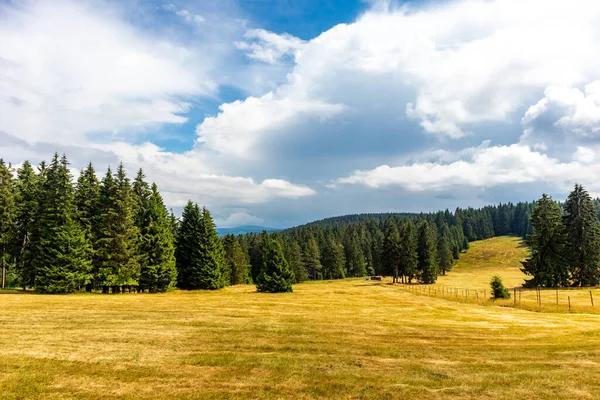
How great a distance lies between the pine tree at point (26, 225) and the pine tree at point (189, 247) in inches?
754

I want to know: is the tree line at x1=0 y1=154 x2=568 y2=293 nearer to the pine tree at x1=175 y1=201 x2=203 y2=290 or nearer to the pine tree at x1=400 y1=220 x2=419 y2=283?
the pine tree at x1=175 y1=201 x2=203 y2=290

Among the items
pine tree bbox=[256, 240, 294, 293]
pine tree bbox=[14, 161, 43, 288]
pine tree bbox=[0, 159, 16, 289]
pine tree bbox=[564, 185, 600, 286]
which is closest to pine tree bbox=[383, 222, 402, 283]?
pine tree bbox=[564, 185, 600, 286]

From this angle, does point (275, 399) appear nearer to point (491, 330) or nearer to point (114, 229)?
point (491, 330)

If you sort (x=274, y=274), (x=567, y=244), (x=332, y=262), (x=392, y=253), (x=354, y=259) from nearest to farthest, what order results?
(x=274, y=274) < (x=567, y=244) < (x=392, y=253) < (x=332, y=262) < (x=354, y=259)

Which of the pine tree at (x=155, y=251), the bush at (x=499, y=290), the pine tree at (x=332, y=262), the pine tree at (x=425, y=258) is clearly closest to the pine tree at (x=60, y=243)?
the pine tree at (x=155, y=251)

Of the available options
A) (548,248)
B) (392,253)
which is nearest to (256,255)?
(392,253)

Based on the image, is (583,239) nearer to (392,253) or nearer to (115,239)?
(392,253)

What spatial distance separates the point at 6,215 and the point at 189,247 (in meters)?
23.6

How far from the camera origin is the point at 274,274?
5294cm

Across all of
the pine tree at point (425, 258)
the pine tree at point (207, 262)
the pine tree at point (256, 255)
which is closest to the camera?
the pine tree at point (207, 262)

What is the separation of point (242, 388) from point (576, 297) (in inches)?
1993

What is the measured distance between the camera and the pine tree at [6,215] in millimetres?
45375

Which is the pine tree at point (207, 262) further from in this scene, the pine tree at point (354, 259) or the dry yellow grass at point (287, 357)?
the pine tree at point (354, 259)

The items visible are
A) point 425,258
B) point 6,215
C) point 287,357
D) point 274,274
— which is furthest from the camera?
point 425,258
